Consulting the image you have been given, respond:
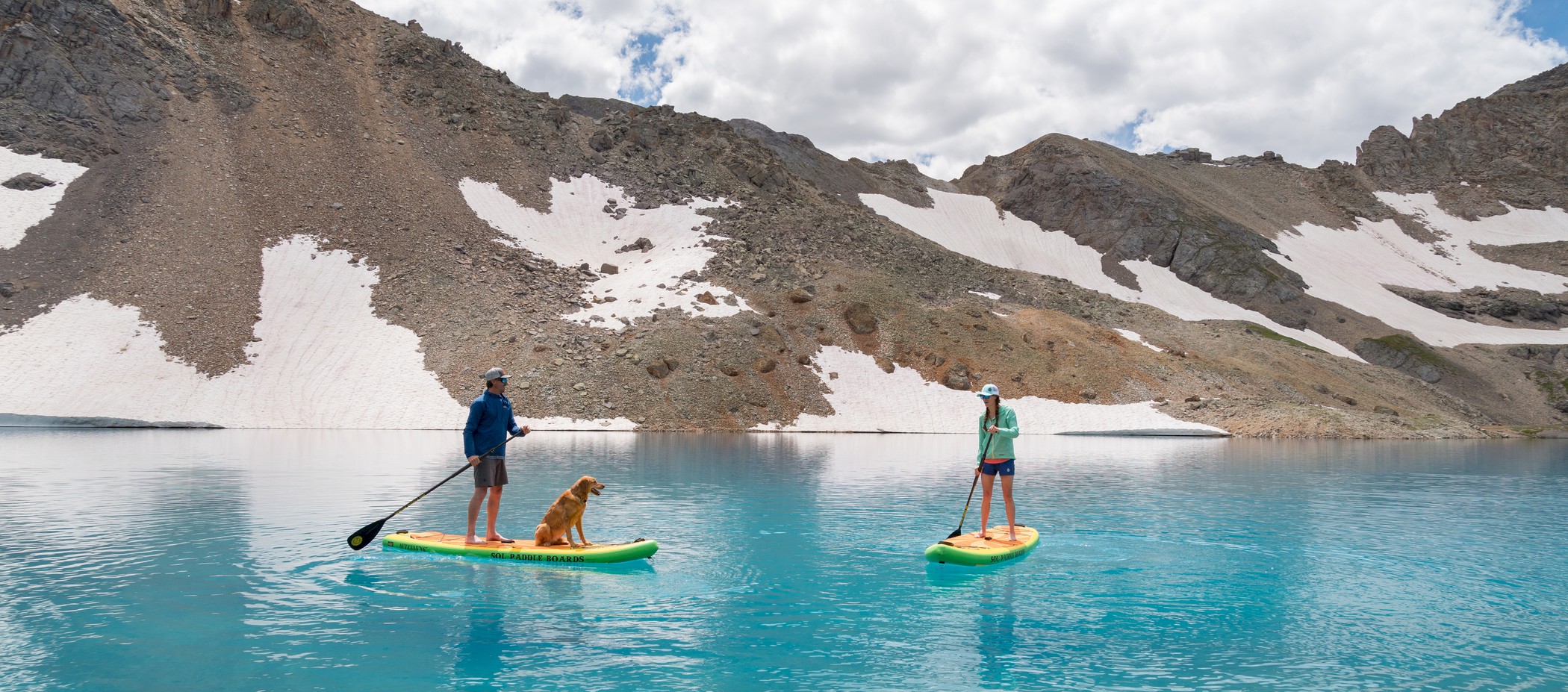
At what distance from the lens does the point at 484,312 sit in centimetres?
6366

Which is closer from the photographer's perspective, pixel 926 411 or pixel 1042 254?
pixel 926 411

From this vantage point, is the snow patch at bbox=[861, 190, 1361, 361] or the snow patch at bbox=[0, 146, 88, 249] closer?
the snow patch at bbox=[0, 146, 88, 249]

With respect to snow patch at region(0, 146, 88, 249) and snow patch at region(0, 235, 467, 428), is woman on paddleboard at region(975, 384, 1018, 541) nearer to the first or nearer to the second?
snow patch at region(0, 235, 467, 428)

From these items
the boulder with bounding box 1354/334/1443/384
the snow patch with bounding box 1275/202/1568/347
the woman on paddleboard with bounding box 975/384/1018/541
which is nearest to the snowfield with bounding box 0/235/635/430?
the woman on paddleboard with bounding box 975/384/1018/541

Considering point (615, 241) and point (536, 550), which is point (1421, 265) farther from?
point (536, 550)

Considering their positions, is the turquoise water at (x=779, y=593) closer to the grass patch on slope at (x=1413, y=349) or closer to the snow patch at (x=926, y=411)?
the snow patch at (x=926, y=411)

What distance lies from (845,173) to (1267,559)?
107 metres

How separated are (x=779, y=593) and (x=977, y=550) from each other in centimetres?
352

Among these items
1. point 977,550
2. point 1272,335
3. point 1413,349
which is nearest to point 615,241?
point 1272,335

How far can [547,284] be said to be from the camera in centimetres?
6956

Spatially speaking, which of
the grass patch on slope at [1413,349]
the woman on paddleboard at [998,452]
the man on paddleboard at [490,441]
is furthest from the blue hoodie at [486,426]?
the grass patch on slope at [1413,349]

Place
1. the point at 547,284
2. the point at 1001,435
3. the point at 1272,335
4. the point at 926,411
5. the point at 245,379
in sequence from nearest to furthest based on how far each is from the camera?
1. the point at 1001,435
2. the point at 245,379
3. the point at 926,411
4. the point at 547,284
5. the point at 1272,335

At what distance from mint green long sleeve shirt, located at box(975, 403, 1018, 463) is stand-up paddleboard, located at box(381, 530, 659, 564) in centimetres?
552

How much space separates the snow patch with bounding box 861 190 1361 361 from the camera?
99312mm
